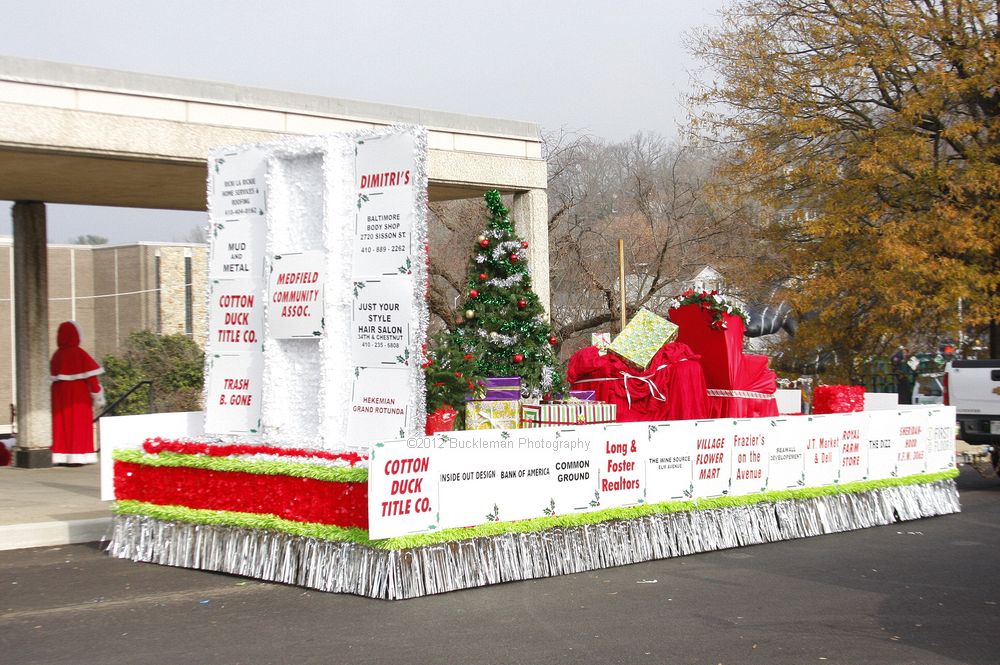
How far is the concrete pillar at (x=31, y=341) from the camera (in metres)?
17.3

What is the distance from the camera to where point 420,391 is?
8.98 meters

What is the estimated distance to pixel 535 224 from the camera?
60.3 ft

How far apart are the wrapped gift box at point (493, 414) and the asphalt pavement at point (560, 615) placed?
2.61 meters

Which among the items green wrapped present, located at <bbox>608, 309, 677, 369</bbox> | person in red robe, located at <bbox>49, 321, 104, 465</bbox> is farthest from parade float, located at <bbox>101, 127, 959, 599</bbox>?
person in red robe, located at <bbox>49, 321, 104, 465</bbox>

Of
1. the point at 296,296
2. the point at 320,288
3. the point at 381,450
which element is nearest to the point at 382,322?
the point at 320,288

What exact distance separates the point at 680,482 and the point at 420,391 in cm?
282

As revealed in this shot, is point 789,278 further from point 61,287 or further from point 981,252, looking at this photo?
point 61,287

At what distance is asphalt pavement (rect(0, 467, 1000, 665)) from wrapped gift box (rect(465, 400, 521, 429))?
261 centimetres

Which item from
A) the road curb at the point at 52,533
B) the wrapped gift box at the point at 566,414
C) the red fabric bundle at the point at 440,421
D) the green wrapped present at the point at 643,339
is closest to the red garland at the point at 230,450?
A: the road curb at the point at 52,533

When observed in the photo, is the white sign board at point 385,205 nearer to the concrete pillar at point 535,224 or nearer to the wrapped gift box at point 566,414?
the wrapped gift box at point 566,414

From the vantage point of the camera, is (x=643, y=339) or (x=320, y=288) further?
(x=643, y=339)

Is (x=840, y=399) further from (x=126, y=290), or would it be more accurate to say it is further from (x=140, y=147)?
(x=126, y=290)

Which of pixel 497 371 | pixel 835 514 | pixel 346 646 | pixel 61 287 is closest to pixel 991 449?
pixel 835 514

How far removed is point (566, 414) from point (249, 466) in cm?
332
